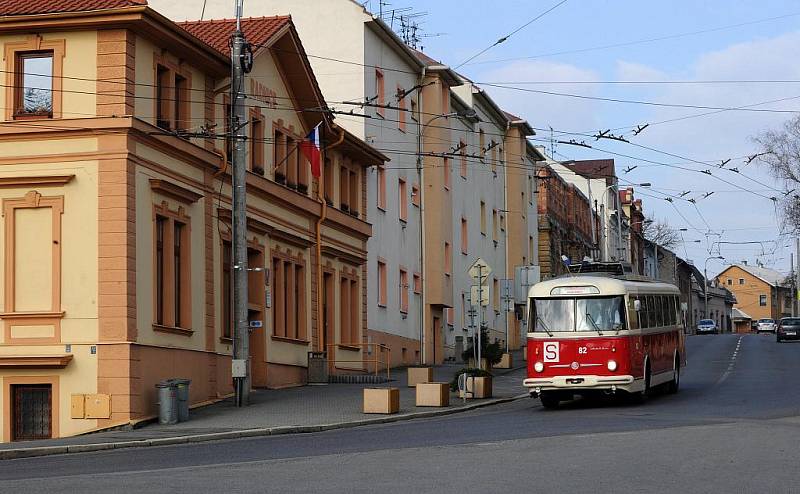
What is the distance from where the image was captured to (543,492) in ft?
48.0

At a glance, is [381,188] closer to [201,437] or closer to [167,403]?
[167,403]

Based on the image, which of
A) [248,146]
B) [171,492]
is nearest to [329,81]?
[248,146]

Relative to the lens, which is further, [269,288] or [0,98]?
[269,288]

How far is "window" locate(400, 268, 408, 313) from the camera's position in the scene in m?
51.5

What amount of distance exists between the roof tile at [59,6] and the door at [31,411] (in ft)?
24.4

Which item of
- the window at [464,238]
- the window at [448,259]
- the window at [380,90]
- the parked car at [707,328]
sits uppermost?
the window at [380,90]

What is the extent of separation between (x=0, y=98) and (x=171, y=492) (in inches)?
639

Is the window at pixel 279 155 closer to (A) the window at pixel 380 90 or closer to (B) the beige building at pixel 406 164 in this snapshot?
(B) the beige building at pixel 406 164

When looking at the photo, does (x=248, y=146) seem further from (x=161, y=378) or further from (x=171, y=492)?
(x=171, y=492)

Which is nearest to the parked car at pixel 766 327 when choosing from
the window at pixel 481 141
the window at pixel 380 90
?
the window at pixel 481 141

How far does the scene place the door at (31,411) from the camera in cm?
2841

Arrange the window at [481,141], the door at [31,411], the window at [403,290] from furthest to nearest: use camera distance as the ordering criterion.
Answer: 1. the window at [481,141]
2. the window at [403,290]
3. the door at [31,411]

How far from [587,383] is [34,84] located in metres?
13.0

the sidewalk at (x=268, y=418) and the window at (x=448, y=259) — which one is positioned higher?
the window at (x=448, y=259)
